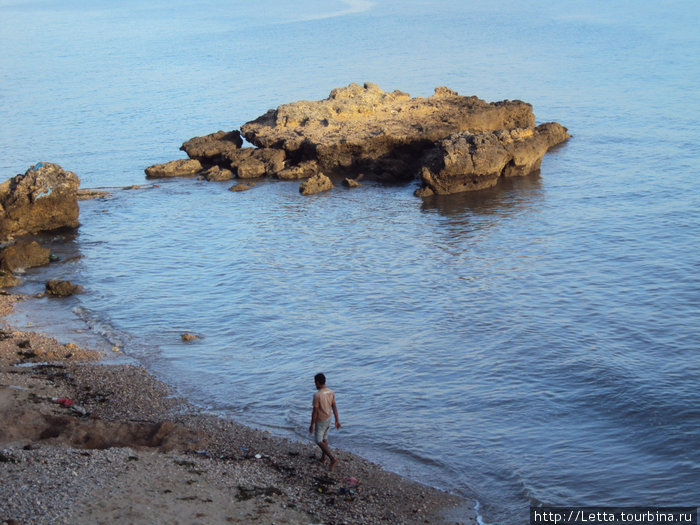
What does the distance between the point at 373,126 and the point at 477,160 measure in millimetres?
7758

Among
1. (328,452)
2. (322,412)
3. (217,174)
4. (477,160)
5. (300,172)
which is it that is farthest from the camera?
(217,174)

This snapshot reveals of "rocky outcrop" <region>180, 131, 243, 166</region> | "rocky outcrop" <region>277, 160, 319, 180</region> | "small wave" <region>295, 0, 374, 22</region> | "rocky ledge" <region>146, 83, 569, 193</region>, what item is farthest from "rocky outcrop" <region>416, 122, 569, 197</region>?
"small wave" <region>295, 0, 374, 22</region>

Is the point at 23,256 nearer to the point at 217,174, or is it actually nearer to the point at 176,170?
the point at 217,174

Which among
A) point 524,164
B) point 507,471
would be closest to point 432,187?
point 524,164

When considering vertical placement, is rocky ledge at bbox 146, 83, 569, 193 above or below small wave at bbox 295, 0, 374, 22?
below

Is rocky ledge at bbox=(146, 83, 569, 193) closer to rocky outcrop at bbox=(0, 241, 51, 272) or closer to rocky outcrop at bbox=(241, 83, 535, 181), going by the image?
rocky outcrop at bbox=(241, 83, 535, 181)

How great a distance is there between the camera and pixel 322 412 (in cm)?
1445

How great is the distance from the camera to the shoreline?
12.3 m

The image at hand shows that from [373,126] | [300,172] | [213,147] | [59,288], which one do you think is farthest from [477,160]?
[59,288]

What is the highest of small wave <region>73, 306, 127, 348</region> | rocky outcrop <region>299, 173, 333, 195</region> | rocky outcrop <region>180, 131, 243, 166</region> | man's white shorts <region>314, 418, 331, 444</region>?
rocky outcrop <region>180, 131, 243, 166</region>

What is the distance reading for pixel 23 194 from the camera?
34.1m

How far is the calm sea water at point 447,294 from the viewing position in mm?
16844

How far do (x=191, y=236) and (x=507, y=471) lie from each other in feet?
73.1

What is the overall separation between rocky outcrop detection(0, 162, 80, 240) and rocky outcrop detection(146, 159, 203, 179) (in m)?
10.2
